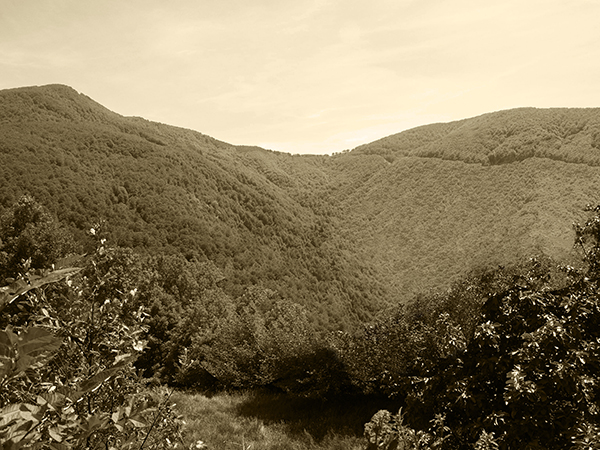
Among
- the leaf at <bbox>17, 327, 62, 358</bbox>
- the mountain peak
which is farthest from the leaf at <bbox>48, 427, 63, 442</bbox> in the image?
the mountain peak

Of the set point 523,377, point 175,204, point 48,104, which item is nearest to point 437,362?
point 523,377

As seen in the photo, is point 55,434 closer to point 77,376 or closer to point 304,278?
point 77,376

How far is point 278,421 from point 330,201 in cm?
13345

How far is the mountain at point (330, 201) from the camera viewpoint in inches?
2771

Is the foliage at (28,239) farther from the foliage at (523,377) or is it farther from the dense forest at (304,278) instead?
the foliage at (523,377)

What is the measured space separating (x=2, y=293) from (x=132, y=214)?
2978 inches

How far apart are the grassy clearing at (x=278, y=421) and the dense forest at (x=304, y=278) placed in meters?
0.77

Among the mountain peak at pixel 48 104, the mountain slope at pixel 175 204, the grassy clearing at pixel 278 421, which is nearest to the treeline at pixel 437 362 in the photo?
the grassy clearing at pixel 278 421

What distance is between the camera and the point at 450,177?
12044 centimetres

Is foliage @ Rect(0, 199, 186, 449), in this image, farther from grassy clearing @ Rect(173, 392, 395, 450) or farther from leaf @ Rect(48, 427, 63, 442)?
grassy clearing @ Rect(173, 392, 395, 450)

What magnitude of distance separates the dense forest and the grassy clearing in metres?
0.77

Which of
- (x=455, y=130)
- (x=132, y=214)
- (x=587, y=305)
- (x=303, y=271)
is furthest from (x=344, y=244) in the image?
(x=587, y=305)

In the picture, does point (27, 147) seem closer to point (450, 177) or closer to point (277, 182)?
point (277, 182)

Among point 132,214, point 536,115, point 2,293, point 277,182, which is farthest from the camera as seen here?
point 277,182
